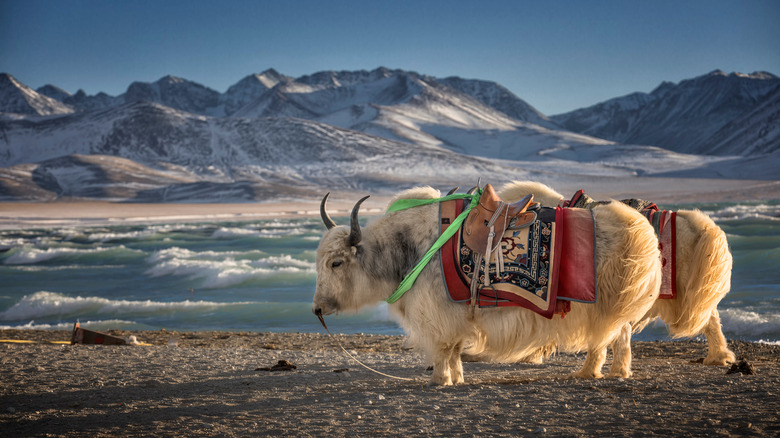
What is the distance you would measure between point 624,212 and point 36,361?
4.68 metres

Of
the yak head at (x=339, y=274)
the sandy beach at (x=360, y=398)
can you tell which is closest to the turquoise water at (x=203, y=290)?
the sandy beach at (x=360, y=398)

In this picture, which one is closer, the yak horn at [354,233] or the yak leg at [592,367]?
the yak horn at [354,233]

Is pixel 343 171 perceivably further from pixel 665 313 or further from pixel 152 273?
pixel 665 313

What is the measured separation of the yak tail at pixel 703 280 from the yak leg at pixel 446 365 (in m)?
1.49

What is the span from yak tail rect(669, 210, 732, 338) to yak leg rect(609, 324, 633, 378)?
0.32 m

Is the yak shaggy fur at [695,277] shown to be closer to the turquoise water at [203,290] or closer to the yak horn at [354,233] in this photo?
the yak horn at [354,233]

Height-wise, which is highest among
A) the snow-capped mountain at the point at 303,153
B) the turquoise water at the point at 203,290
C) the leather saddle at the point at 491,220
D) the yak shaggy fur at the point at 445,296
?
the snow-capped mountain at the point at 303,153

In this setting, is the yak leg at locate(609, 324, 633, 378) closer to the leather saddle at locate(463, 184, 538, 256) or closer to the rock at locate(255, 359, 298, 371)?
the leather saddle at locate(463, 184, 538, 256)

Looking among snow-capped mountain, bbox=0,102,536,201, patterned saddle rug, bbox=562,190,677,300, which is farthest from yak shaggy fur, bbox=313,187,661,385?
snow-capped mountain, bbox=0,102,536,201

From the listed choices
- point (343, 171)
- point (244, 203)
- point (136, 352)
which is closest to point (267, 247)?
point (136, 352)

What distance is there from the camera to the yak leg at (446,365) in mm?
4148

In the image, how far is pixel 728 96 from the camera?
19350 cm

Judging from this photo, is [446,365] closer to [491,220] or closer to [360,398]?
[360,398]

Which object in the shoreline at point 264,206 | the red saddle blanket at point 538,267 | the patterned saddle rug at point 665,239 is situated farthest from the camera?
the shoreline at point 264,206
